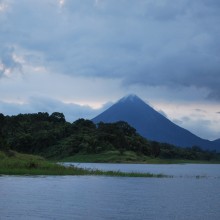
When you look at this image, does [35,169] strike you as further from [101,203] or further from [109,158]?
[109,158]

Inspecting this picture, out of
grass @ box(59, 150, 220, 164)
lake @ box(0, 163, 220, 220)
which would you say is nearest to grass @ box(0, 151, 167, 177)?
lake @ box(0, 163, 220, 220)

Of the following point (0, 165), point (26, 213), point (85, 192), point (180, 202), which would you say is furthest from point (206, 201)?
point (0, 165)

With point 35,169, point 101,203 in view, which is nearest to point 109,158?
point 35,169

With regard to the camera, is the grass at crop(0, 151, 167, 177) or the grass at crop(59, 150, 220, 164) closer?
→ the grass at crop(0, 151, 167, 177)

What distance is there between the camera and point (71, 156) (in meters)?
191

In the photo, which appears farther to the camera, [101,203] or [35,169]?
[35,169]

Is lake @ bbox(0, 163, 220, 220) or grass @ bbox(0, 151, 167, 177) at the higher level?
grass @ bbox(0, 151, 167, 177)

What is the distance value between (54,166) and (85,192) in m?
25.6

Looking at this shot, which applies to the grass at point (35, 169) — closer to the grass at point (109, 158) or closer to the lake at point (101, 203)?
the lake at point (101, 203)

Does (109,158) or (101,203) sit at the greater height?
(109,158)

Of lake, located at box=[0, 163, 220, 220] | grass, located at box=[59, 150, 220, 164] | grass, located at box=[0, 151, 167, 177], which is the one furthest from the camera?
grass, located at box=[59, 150, 220, 164]

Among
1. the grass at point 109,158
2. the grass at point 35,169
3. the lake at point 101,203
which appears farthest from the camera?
the grass at point 109,158

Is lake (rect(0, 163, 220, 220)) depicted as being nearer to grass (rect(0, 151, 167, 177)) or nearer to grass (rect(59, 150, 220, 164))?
grass (rect(0, 151, 167, 177))

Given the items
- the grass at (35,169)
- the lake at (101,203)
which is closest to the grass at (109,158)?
the grass at (35,169)
